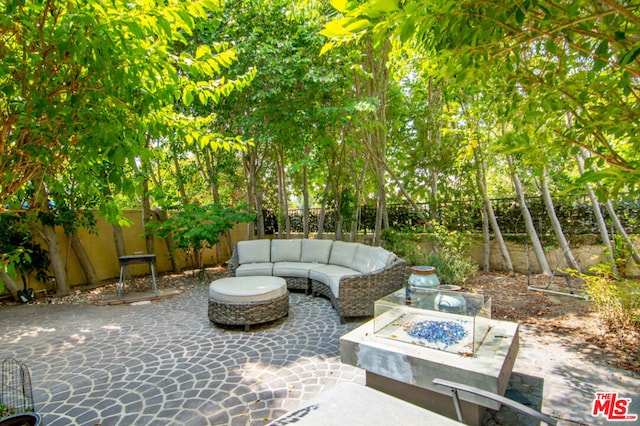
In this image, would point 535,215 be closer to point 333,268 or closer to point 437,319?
point 333,268

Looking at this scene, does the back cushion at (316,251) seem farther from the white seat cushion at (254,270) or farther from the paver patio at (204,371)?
the paver patio at (204,371)

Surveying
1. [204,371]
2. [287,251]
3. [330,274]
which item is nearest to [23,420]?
[204,371]

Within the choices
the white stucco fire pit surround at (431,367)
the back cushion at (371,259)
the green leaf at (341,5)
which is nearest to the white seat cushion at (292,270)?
the back cushion at (371,259)

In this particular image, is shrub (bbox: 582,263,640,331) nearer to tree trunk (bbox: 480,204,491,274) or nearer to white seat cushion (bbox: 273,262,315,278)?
tree trunk (bbox: 480,204,491,274)

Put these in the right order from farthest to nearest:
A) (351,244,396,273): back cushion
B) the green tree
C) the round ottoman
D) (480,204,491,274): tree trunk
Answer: (480,204,491,274): tree trunk
(351,244,396,273): back cushion
the round ottoman
the green tree

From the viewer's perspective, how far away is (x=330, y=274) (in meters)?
5.20

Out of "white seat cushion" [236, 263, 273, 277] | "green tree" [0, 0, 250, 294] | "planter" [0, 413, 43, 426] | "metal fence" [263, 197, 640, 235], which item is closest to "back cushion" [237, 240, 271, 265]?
"white seat cushion" [236, 263, 273, 277]

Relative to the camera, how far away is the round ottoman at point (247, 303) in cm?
412

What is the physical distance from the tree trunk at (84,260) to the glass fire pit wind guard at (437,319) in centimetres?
694

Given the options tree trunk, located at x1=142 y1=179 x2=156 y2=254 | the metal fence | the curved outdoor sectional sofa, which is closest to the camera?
the curved outdoor sectional sofa

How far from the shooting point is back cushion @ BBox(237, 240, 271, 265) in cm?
645

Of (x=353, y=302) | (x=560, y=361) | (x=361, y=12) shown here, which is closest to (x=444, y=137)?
Answer: (x=353, y=302)

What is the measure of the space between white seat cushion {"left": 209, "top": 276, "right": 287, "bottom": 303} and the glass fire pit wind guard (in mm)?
1873

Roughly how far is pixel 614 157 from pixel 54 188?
11.4 feet
